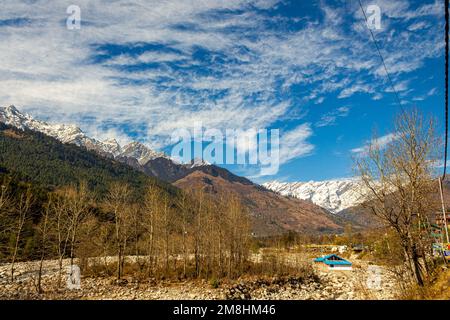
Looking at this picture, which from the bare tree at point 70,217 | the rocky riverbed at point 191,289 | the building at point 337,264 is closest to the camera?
the rocky riverbed at point 191,289

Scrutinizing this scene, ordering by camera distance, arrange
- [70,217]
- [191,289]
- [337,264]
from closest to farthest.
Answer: [191,289], [70,217], [337,264]

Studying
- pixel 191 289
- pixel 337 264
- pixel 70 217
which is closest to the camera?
pixel 191 289

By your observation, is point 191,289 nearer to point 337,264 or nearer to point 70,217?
point 70,217

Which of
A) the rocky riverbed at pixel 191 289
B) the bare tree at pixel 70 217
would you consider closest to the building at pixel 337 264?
the rocky riverbed at pixel 191 289

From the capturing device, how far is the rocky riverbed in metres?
26.7

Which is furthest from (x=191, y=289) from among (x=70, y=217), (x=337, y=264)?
(x=337, y=264)

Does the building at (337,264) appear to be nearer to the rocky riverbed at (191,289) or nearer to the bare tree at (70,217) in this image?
the rocky riverbed at (191,289)

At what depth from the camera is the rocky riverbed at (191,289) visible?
87.7 feet

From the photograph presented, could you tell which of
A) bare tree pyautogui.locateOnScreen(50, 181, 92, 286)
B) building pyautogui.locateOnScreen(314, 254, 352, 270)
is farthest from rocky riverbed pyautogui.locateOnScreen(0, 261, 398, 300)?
building pyautogui.locateOnScreen(314, 254, 352, 270)

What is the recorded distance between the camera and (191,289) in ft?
103
